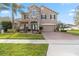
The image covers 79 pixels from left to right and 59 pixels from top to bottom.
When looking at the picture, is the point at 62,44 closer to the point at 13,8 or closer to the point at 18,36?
the point at 18,36

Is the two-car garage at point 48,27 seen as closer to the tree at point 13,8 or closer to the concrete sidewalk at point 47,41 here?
the concrete sidewalk at point 47,41

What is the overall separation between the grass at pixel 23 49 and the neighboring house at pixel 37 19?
257mm

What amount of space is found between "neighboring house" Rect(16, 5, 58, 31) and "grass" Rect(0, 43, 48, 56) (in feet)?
0.84

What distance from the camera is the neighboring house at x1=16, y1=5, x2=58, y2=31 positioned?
2971 millimetres

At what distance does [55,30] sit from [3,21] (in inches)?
29.6

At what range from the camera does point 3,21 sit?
117 inches

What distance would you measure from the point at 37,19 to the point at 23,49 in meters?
0.47

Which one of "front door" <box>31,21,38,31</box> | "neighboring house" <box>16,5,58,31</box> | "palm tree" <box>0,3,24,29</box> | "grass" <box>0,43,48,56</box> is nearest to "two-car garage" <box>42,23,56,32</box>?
"neighboring house" <box>16,5,58,31</box>

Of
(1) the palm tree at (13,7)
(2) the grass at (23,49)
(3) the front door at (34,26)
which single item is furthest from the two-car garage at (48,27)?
(1) the palm tree at (13,7)

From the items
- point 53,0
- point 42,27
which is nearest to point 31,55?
point 42,27

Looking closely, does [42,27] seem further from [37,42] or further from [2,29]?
[2,29]

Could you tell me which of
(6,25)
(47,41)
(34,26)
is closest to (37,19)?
(34,26)

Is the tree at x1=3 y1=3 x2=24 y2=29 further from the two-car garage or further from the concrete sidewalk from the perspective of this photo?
the two-car garage

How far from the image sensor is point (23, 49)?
298cm
